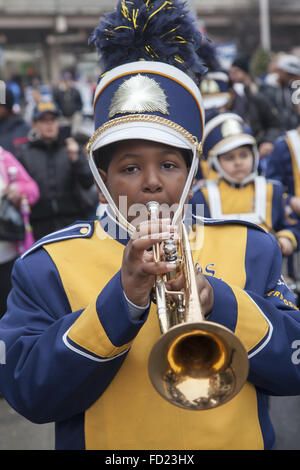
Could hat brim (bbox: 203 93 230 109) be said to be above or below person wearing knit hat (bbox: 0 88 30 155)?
above

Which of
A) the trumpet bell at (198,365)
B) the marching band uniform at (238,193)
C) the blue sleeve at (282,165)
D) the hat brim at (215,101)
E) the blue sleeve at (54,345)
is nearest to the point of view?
the trumpet bell at (198,365)

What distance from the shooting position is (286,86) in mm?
7641

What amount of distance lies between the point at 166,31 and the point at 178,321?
2.99 feet

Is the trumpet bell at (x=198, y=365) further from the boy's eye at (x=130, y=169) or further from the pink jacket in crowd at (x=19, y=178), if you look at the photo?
the pink jacket in crowd at (x=19, y=178)

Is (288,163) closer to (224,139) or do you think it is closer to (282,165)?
(282,165)

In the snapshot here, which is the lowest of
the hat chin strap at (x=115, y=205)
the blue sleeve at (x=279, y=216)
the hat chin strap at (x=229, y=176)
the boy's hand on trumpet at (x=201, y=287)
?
the blue sleeve at (x=279, y=216)

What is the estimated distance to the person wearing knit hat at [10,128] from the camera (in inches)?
235

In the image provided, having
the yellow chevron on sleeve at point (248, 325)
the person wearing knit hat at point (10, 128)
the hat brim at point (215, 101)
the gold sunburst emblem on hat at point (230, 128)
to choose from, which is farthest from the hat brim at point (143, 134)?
the person wearing knit hat at point (10, 128)

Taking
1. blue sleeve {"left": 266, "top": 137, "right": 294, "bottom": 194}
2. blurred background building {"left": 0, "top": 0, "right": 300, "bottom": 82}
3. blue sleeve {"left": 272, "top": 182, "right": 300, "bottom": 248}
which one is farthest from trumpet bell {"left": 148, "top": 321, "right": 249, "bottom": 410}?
blurred background building {"left": 0, "top": 0, "right": 300, "bottom": 82}

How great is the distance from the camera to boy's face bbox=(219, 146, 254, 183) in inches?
169

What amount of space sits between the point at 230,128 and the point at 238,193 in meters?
0.51

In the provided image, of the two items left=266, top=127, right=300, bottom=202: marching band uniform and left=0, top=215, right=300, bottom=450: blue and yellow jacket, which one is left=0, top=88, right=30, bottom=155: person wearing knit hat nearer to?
left=266, top=127, right=300, bottom=202: marching band uniform

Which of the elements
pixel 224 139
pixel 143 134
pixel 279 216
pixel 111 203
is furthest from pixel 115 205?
pixel 224 139
